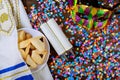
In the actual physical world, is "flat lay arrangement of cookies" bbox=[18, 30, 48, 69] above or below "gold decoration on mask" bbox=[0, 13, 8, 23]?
below

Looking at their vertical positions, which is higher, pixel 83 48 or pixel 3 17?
pixel 3 17

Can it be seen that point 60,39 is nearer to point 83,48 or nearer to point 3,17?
point 83,48

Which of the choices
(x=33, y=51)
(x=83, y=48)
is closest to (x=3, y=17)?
(x=33, y=51)

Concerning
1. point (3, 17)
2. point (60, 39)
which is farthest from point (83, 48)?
point (3, 17)

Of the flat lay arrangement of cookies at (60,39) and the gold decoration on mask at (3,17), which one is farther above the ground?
the gold decoration on mask at (3,17)

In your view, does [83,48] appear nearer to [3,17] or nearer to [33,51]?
[33,51]

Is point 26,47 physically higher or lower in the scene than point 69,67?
higher

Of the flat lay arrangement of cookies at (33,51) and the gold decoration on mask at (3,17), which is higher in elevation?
the gold decoration on mask at (3,17)

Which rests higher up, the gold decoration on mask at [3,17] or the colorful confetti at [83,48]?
the gold decoration on mask at [3,17]

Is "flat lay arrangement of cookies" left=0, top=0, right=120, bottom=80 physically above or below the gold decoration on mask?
below

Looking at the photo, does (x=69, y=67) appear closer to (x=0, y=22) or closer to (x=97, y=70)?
(x=97, y=70)

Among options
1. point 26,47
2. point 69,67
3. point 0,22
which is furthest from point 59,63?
point 0,22
